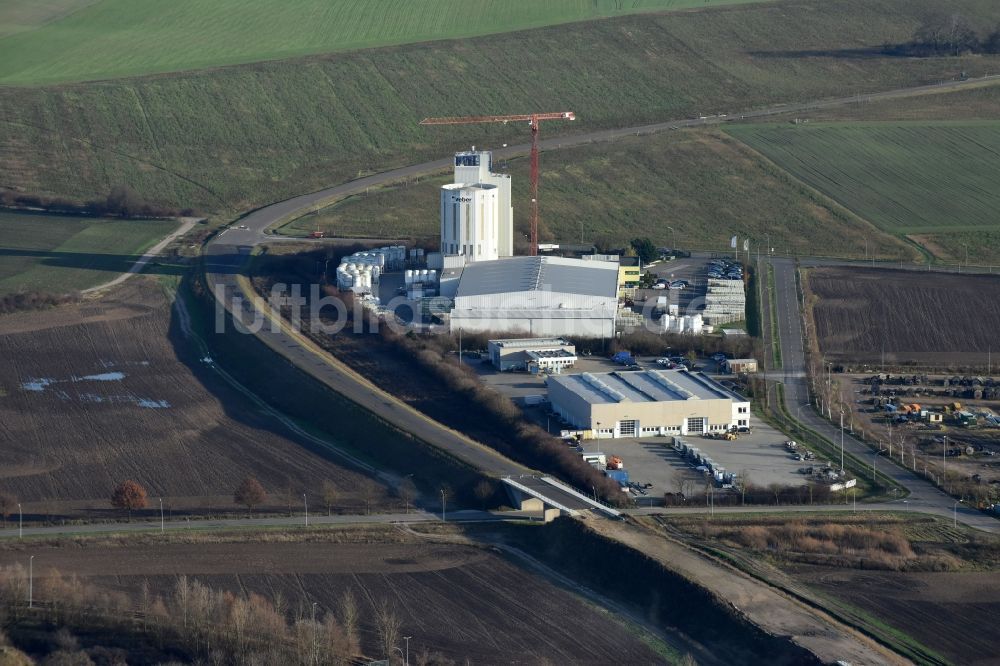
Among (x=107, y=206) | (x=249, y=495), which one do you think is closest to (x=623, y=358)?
(x=249, y=495)

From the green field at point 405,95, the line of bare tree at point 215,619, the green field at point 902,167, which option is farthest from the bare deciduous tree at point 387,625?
the green field at point 405,95

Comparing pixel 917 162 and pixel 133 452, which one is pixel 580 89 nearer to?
pixel 917 162

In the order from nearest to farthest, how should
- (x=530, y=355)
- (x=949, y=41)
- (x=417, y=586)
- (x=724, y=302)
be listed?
(x=417, y=586), (x=530, y=355), (x=724, y=302), (x=949, y=41)

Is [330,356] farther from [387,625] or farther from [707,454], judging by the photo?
[387,625]

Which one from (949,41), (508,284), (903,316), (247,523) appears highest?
(949,41)

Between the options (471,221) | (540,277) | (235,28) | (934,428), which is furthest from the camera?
(235,28)

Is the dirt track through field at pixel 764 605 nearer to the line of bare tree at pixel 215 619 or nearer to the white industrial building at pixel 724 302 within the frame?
the line of bare tree at pixel 215 619
